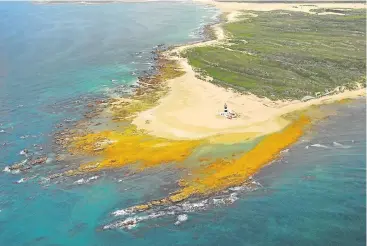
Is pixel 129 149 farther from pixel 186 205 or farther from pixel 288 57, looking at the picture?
pixel 288 57

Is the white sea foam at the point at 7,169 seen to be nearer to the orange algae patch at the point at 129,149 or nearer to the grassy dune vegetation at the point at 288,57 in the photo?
the orange algae patch at the point at 129,149

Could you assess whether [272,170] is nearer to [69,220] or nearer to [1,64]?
[69,220]

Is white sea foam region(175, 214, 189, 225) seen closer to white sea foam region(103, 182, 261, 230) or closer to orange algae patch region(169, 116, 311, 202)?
white sea foam region(103, 182, 261, 230)

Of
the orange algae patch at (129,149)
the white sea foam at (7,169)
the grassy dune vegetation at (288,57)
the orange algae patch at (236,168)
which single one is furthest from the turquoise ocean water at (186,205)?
the grassy dune vegetation at (288,57)

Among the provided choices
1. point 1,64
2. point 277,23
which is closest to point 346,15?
point 277,23

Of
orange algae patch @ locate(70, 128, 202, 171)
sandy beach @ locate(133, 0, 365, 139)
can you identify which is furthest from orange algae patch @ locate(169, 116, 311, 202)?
orange algae patch @ locate(70, 128, 202, 171)

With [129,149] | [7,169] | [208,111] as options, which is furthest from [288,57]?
[7,169]
